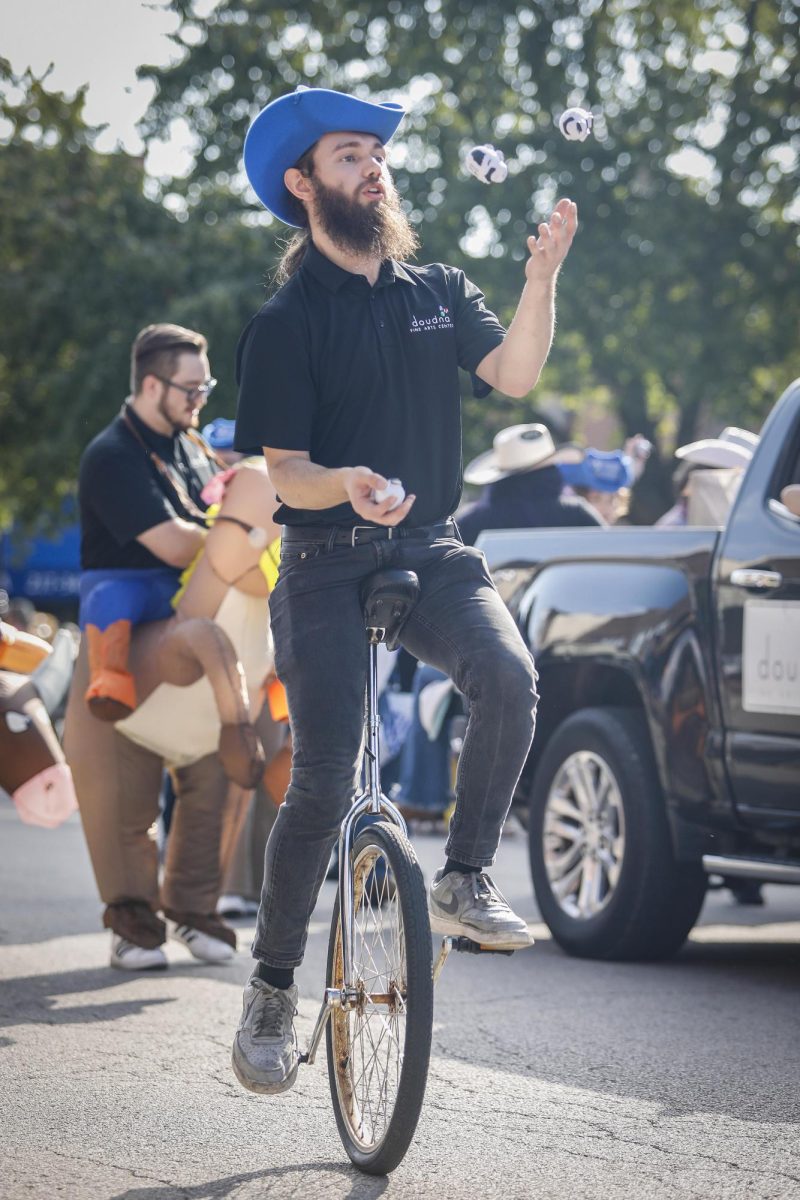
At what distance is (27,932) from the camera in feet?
25.7

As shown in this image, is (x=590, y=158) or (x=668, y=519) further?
(x=590, y=158)

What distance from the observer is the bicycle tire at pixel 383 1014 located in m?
3.79

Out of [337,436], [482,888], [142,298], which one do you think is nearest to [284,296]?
[337,436]

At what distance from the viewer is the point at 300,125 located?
4398 mm

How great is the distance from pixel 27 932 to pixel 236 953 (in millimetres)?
1128

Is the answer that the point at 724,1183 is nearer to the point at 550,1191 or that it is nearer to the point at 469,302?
the point at 550,1191

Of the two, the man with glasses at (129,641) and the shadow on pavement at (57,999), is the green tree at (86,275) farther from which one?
the shadow on pavement at (57,999)

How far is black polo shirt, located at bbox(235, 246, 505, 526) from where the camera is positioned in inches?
165

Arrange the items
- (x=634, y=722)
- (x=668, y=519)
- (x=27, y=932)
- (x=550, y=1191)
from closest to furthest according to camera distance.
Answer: (x=550, y=1191)
(x=634, y=722)
(x=27, y=932)
(x=668, y=519)

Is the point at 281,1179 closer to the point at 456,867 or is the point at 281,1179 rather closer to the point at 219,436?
the point at 456,867

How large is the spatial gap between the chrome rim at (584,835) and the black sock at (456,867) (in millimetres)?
2848

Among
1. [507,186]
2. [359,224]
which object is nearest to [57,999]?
[359,224]

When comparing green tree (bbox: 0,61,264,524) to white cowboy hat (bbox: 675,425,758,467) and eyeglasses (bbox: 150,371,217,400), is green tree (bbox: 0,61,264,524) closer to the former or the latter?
white cowboy hat (bbox: 675,425,758,467)

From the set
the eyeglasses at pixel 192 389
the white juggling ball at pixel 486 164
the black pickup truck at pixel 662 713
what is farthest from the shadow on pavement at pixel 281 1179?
the eyeglasses at pixel 192 389
